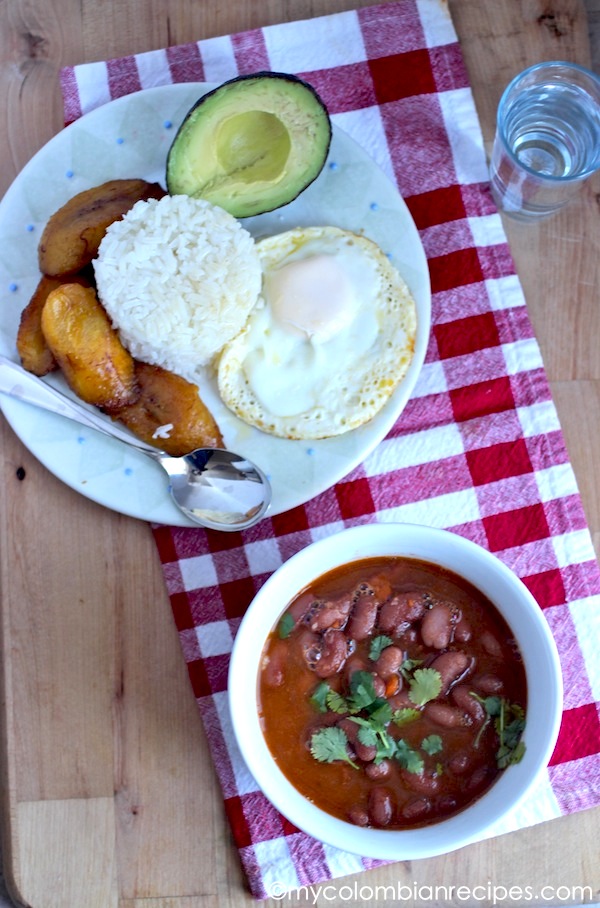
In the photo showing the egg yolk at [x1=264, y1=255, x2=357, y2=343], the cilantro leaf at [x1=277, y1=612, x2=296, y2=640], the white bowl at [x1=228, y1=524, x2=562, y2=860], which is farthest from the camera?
the egg yolk at [x1=264, y1=255, x2=357, y2=343]

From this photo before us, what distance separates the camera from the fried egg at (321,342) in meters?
1.71

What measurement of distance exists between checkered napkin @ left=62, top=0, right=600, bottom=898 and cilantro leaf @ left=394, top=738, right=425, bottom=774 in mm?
317

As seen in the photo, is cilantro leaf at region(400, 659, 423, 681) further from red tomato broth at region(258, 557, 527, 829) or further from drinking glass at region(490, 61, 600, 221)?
drinking glass at region(490, 61, 600, 221)

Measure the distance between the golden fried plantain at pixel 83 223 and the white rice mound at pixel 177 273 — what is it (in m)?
0.04

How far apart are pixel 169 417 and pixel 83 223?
404 mm

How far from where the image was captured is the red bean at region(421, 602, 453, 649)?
1544 mm

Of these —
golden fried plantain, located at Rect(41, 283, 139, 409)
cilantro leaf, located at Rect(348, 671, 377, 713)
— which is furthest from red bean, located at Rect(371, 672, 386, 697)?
golden fried plantain, located at Rect(41, 283, 139, 409)

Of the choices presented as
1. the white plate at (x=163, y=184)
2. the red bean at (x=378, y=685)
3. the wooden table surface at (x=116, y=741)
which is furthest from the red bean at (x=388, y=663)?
the wooden table surface at (x=116, y=741)

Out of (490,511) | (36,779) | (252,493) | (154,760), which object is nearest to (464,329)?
(490,511)

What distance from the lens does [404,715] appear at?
5.05 feet

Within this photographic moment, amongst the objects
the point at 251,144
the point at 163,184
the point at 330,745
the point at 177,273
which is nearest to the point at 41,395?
the point at 177,273

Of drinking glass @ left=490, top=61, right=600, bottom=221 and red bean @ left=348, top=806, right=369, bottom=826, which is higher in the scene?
drinking glass @ left=490, top=61, right=600, bottom=221

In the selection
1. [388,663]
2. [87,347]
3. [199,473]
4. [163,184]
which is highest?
[163,184]

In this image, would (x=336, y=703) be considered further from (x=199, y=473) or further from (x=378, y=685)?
(x=199, y=473)
